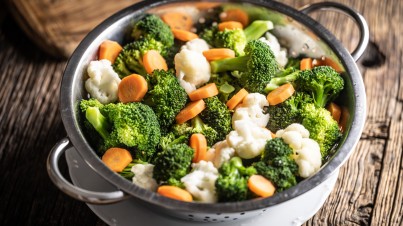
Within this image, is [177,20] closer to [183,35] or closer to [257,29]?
[183,35]

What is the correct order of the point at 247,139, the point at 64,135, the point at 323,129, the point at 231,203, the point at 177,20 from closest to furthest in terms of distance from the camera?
the point at 231,203 < the point at 247,139 < the point at 323,129 < the point at 177,20 < the point at 64,135

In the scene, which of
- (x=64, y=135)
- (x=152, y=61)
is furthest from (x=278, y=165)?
(x=64, y=135)

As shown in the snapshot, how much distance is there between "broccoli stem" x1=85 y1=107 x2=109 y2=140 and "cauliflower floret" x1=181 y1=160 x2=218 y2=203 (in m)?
0.42

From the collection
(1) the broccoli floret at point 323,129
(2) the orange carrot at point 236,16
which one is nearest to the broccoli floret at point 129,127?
(1) the broccoli floret at point 323,129

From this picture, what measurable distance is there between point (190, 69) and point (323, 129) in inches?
24.7

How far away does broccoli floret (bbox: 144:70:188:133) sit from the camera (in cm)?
240

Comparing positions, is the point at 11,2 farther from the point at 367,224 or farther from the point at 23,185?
the point at 367,224

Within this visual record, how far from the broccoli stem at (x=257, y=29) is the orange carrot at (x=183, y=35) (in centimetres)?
26

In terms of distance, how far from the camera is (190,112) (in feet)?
7.93

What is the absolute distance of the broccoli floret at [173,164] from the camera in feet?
7.07

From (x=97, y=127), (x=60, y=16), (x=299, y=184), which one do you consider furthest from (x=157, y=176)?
(x=60, y=16)

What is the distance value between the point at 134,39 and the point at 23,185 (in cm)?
90

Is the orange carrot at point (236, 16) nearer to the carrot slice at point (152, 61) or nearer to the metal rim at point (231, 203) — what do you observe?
the metal rim at point (231, 203)

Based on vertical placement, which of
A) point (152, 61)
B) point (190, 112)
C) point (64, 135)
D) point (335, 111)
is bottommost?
point (64, 135)
